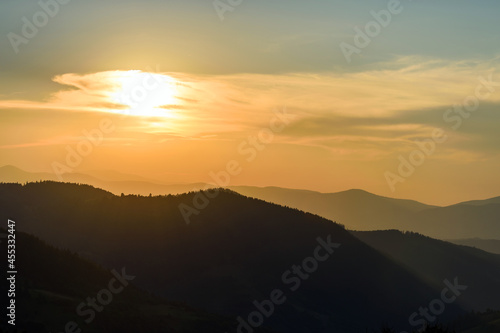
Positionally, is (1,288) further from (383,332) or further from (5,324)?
(383,332)

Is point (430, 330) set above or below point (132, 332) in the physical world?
below

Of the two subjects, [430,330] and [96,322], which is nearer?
[430,330]

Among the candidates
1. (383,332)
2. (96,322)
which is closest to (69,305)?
(96,322)

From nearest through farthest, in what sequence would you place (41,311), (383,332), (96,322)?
(383,332) → (41,311) → (96,322)

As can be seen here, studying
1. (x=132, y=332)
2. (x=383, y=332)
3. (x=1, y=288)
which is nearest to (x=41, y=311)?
(x=1, y=288)

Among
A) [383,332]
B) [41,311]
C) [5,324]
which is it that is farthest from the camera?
[41,311]

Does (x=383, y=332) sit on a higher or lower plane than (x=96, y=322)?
lower

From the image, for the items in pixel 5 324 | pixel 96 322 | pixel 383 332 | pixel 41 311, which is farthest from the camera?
pixel 96 322

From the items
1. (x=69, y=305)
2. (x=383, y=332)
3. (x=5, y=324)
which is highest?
(x=69, y=305)

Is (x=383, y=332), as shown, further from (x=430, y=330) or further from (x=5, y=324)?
(x=5, y=324)
